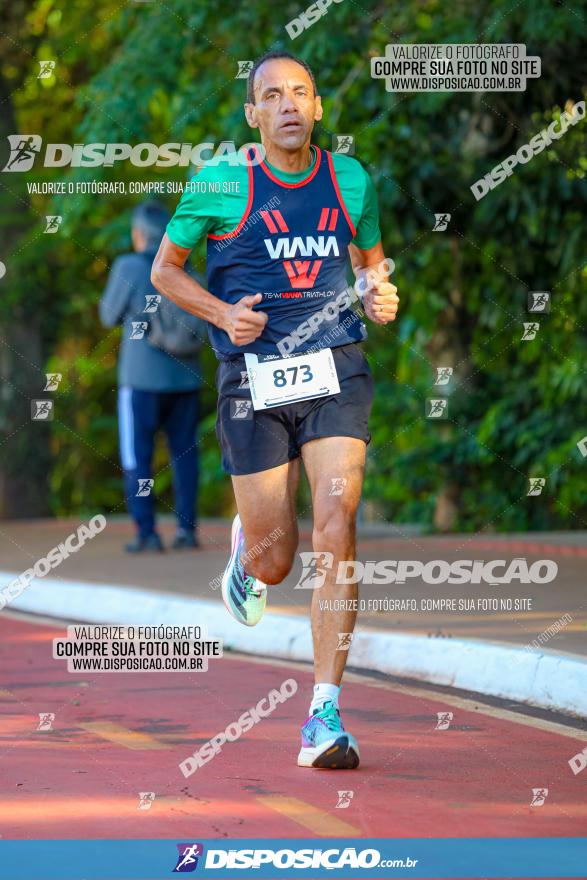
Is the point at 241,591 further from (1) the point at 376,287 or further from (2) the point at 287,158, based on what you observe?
(2) the point at 287,158

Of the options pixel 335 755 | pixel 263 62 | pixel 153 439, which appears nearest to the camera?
pixel 335 755

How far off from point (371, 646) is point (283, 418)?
237 centimetres

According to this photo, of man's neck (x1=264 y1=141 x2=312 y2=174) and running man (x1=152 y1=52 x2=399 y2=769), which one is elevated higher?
man's neck (x1=264 y1=141 x2=312 y2=174)

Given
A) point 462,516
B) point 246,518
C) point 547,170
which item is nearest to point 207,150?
point 547,170

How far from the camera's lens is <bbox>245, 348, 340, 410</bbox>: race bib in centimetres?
630

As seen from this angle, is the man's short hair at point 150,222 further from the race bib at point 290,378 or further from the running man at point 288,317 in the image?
the race bib at point 290,378

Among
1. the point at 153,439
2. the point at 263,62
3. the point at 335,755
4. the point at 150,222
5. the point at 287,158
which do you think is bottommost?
the point at 335,755

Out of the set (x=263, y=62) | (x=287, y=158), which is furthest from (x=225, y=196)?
(x=263, y=62)

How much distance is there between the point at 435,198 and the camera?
1290 cm

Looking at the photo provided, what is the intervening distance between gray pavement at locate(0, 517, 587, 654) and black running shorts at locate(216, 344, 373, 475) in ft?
6.31

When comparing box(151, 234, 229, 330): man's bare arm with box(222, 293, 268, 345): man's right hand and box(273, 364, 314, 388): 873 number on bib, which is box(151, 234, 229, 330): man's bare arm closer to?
box(222, 293, 268, 345): man's right hand

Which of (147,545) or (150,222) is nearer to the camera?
(150,222)

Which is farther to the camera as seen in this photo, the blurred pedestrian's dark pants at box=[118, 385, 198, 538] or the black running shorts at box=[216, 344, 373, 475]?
the blurred pedestrian's dark pants at box=[118, 385, 198, 538]

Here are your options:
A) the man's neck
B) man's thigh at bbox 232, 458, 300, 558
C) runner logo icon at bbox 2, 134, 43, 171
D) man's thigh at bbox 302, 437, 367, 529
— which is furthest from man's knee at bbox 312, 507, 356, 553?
runner logo icon at bbox 2, 134, 43, 171
